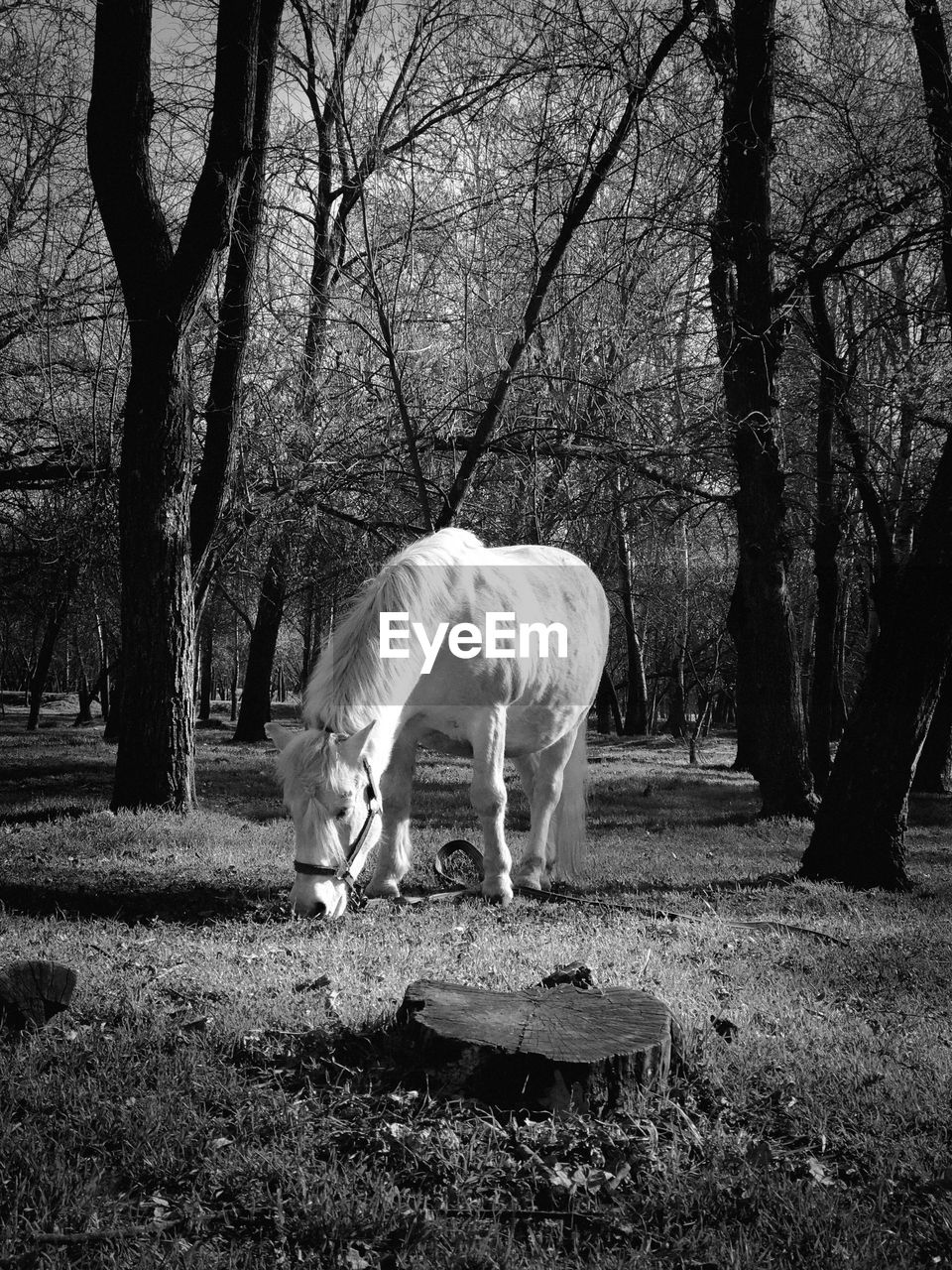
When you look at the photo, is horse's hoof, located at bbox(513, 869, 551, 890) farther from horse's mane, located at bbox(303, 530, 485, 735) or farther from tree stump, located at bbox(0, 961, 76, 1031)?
tree stump, located at bbox(0, 961, 76, 1031)

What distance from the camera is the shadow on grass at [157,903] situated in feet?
20.9

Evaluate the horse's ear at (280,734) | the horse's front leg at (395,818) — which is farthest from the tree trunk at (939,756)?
the horse's ear at (280,734)

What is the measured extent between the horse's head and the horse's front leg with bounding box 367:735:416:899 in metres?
Result: 1.33

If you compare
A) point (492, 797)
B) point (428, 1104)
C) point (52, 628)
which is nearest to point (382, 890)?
point (492, 797)

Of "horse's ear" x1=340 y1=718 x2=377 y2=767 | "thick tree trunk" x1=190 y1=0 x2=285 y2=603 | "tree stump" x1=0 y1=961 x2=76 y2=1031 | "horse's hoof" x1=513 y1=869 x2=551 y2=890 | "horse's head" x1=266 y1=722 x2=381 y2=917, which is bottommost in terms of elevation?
"horse's hoof" x1=513 y1=869 x2=551 y2=890

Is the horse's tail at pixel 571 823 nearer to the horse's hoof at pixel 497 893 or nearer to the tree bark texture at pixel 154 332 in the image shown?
the horse's hoof at pixel 497 893

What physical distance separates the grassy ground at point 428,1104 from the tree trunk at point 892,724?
1479mm

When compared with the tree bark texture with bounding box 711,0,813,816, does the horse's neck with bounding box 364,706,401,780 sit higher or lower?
lower

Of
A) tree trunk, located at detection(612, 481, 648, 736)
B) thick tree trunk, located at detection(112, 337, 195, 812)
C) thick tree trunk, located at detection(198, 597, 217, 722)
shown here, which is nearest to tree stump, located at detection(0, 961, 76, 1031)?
thick tree trunk, located at detection(112, 337, 195, 812)

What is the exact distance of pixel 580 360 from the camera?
9805 millimetres

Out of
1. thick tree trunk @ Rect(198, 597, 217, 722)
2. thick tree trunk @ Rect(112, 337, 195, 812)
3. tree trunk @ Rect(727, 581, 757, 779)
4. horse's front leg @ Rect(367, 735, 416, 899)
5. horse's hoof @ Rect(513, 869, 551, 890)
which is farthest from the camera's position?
thick tree trunk @ Rect(198, 597, 217, 722)

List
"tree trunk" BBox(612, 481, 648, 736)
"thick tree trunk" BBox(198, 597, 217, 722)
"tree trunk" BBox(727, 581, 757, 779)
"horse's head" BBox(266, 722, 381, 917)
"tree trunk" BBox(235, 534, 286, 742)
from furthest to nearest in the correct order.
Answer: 1. "thick tree trunk" BBox(198, 597, 217, 722)
2. "tree trunk" BBox(612, 481, 648, 736)
3. "tree trunk" BBox(235, 534, 286, 742)
4. "tree trunk" BBox(727, 581, 757, 779)
5. "horse's head" BBox(266, 722, 381, 917)

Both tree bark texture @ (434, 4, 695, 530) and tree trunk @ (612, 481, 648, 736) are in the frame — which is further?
tree trunk @ (612, 481, 648, 736)

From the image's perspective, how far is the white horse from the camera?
5605 millimetres
